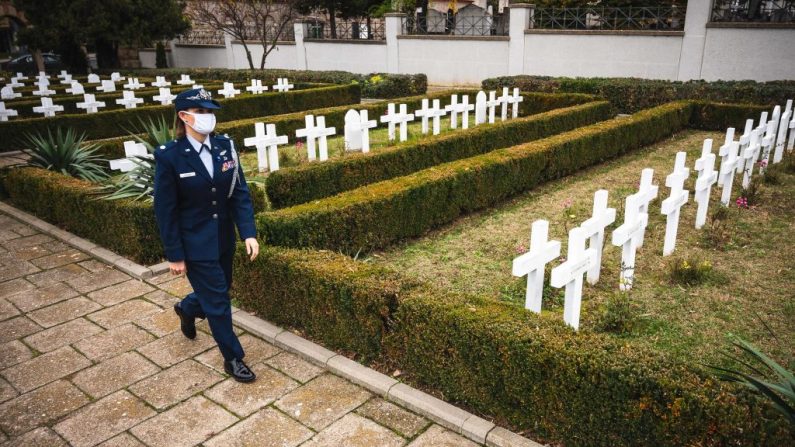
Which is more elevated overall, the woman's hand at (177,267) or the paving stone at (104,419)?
the woman's hand at (177,267)

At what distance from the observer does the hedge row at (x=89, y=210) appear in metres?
6.36

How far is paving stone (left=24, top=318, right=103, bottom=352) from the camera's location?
4781mm

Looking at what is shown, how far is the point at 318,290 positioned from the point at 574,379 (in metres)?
2.07

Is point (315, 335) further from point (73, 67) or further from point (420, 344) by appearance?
point (73, 67)

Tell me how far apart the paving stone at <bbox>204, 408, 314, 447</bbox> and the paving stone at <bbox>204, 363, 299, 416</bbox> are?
135 mm

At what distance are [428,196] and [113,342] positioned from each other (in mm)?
3862

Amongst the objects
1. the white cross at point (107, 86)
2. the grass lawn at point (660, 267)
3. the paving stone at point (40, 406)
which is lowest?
the grass lawn at point (660, 267)

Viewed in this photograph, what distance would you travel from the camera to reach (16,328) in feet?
16.7

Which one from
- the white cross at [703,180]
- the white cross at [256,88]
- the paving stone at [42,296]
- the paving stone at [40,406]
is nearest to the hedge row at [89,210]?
the paving stone at [42,296]

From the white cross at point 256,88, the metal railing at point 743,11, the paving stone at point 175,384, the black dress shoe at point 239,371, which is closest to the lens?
the paving stone at point 175,384

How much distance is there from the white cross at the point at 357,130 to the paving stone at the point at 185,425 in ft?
25.8

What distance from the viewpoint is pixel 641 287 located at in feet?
18.9

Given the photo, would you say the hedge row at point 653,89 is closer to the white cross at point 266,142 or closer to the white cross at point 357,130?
the white cross at point 357,130

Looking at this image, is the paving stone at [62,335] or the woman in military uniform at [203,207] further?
the paving stone at [62,335]
